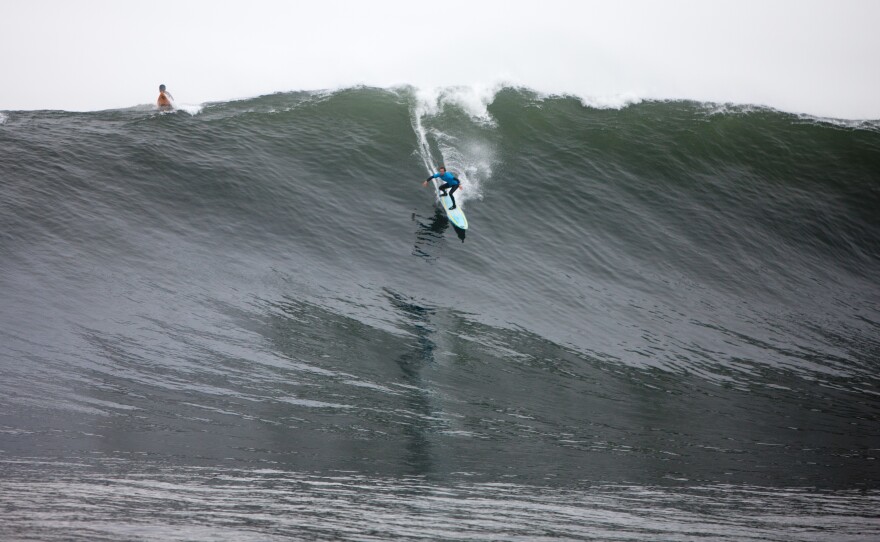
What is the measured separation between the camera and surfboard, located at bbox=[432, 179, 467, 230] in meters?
22.1

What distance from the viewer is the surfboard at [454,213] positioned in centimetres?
2206

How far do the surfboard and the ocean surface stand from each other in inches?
13.6

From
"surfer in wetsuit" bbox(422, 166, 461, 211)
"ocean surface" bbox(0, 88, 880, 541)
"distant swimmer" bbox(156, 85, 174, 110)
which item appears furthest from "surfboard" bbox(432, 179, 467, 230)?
"distant swimmer" bbox(156, 85, 174, 110)

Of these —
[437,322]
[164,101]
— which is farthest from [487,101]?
[437,322]

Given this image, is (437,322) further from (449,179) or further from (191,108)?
(191,108)

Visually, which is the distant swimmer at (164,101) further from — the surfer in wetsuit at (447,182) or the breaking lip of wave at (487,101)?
the surfer in wetsuit at (447,182)

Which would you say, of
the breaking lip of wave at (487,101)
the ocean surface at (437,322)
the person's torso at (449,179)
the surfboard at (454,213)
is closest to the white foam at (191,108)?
the breaking lip of wave at (487,101)

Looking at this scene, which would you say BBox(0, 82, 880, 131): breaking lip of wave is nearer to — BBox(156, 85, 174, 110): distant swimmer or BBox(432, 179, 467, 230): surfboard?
BBox(156, 85, 174, 110): distant swimmer

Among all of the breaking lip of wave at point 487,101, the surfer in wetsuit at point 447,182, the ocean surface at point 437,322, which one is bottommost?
the ocean surface at point 437,322

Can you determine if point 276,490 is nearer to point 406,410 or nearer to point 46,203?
point 406,410

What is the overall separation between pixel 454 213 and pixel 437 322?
5.78m

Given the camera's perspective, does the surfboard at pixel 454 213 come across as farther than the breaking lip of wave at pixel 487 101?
No

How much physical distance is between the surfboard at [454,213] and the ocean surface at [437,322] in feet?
1.13

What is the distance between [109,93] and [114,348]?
17.5 metres
